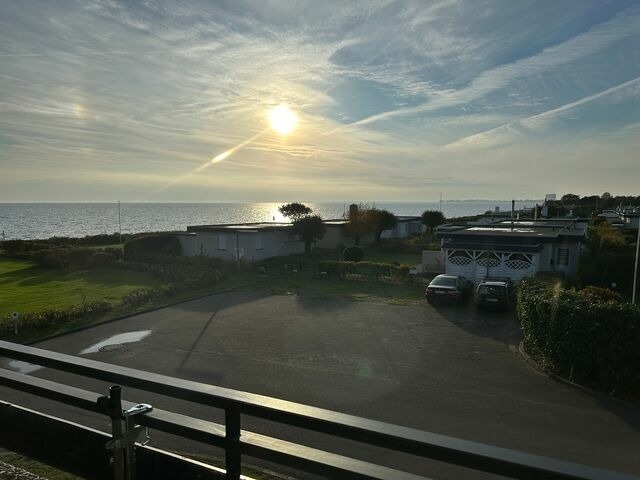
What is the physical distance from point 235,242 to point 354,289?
42.6 feet

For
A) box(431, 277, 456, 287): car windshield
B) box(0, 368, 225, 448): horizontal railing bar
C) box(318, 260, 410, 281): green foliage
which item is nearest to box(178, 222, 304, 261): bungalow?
box(318, 260, 410, 281): green foliage

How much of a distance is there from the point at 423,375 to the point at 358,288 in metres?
14.3

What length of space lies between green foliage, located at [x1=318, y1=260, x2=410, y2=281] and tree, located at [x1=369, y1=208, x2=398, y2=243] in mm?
18179

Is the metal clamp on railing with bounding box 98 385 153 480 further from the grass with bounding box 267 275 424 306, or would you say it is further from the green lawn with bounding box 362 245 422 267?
the green lawn with bounding box 362 245 422 267

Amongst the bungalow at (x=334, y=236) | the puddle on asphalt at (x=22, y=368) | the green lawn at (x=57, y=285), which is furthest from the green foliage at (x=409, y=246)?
the puddle on asphalt at (x=22, y=368)

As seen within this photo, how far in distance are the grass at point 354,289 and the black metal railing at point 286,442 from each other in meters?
20.2

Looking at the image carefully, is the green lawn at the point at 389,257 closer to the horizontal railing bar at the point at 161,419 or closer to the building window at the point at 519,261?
the building window at the point at 519,261

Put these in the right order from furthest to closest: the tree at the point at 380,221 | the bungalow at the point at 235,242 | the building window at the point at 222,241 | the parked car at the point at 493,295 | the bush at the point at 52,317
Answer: the tree at the point at 380,221 < the building window at the point at 222,241 < the bungalow at the point at 235,242 < the parked car at the point at 493,295 < the bush at the point at 52,317

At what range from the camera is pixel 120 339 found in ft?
54.7

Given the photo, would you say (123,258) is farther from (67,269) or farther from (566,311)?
(566,311)

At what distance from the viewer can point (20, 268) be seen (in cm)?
3456

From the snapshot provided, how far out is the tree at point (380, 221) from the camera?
159 ft

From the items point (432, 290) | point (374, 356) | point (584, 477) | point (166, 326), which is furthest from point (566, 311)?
point (166, 326)

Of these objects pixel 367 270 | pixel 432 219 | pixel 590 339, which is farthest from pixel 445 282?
pixel 432 219
